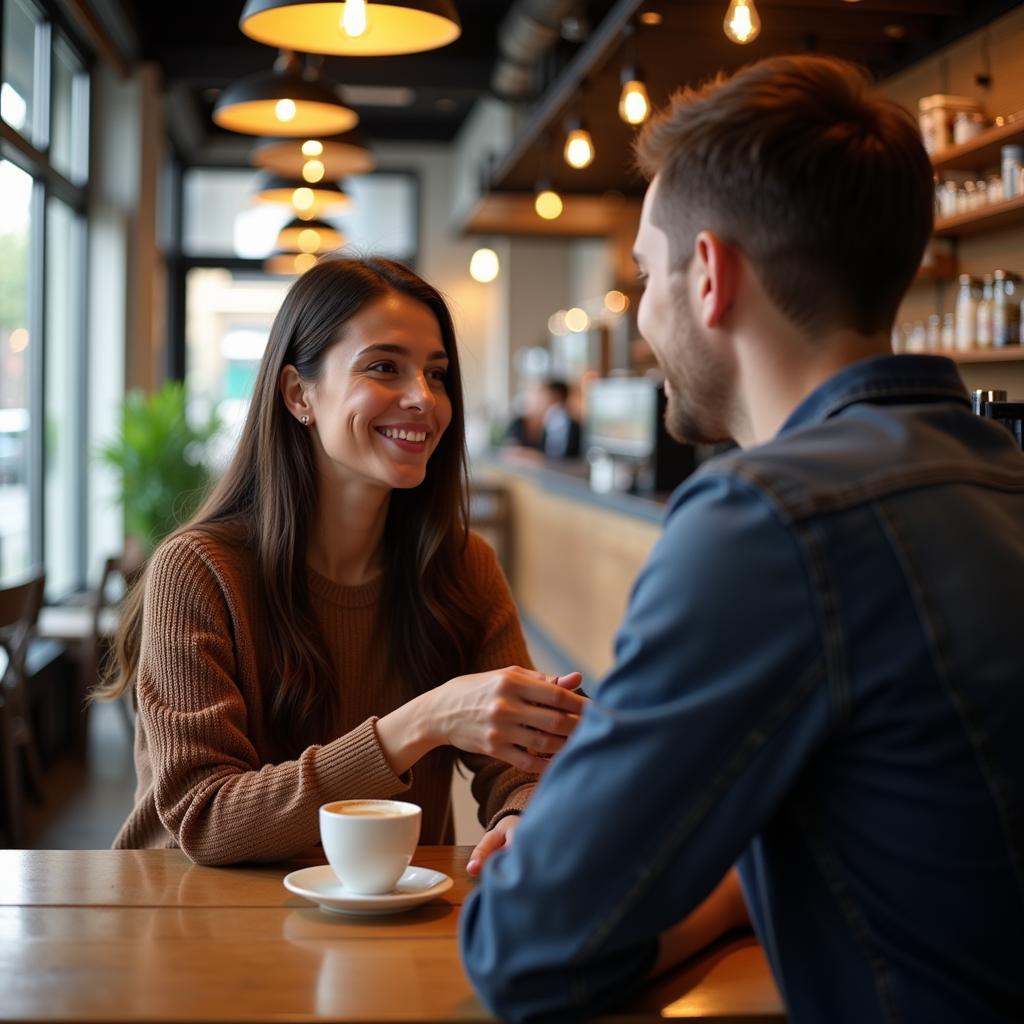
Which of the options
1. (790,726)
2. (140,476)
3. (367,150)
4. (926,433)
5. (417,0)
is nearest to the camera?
(790,726)

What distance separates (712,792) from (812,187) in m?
0.51

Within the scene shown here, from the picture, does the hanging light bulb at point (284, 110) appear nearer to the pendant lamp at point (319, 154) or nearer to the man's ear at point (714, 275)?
the pendant lamp at point (319, 154)

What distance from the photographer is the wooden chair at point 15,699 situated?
4.56 metres

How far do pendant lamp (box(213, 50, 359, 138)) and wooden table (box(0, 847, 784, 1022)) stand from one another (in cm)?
323

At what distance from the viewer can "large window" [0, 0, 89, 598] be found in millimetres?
6703

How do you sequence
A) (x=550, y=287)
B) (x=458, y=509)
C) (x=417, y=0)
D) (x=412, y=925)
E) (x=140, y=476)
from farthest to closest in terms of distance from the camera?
1. (x=550, y=287)
2. (x=140, y=476)
3. (x=417, y=0)
4. (x=458, y=509)
5. (x=412, y=925)

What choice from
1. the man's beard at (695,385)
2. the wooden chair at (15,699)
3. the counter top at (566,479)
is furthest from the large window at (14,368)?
the man's beard at (695,385)

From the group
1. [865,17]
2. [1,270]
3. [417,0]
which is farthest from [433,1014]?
[1,270]

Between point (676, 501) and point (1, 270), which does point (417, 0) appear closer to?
point (676, 501)

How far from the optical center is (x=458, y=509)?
91.3 inches

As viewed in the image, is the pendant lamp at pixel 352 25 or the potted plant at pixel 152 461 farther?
the potted plant at pixel 152 461

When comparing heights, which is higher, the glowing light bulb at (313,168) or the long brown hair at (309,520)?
the glowing light bulb at (313,168)

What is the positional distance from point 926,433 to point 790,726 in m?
0.29

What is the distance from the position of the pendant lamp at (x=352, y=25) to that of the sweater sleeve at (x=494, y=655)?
1.19m
